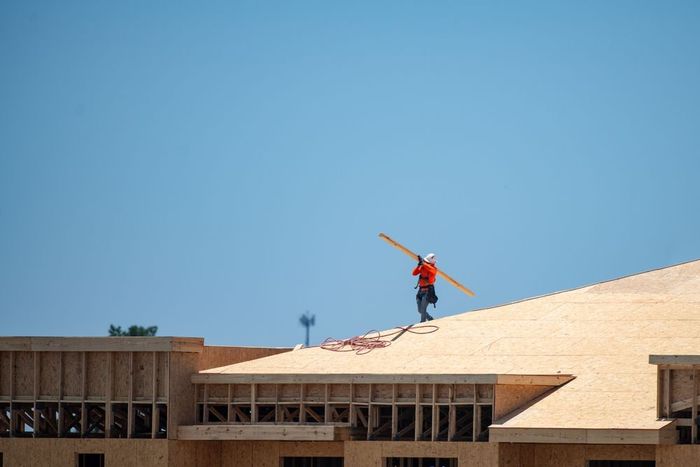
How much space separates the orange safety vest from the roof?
1874mm

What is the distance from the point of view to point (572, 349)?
46.7 metres

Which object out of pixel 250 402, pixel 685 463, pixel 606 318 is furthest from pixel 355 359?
pixel 685 463

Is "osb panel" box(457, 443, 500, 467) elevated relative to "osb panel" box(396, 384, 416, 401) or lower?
lower

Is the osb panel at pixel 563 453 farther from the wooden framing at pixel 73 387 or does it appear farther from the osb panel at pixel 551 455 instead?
the wooden framing at pixel 73 387

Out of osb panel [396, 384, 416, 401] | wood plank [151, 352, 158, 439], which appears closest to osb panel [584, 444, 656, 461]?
osb panel [396, 384, 416, 401]

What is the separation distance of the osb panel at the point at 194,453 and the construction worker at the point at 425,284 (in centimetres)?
929

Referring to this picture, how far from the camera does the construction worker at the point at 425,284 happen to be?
173 ft

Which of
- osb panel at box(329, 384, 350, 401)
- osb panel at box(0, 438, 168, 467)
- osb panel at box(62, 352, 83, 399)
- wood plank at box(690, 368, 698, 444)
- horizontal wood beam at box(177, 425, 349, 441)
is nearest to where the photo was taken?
wood plank at box(690, 368, 698, 444)

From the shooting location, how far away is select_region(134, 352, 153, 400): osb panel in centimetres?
4606

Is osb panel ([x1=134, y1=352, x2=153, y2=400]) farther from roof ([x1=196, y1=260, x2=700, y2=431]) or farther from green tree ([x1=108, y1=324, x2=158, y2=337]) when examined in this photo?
green tree ([x1=108, y1=324, x2=158, y2=337])

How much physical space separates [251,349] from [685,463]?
1590 cm

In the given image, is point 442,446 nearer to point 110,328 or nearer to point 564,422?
point 564,422

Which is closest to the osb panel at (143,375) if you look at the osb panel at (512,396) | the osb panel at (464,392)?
the osb panel at (464,392)

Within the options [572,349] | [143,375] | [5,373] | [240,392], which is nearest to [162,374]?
[143,375]
